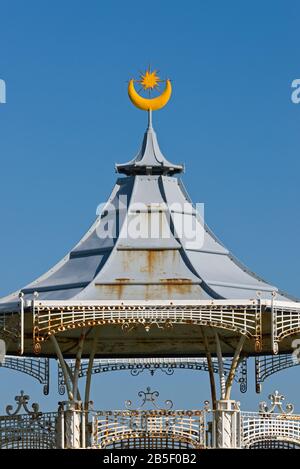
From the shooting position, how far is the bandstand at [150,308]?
7800cm

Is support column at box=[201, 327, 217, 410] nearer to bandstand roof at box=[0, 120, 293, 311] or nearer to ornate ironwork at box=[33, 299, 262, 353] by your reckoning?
bandstand roof at box=[0, 120, 293, 311]

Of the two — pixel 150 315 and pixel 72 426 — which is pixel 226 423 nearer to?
pixel 150 315

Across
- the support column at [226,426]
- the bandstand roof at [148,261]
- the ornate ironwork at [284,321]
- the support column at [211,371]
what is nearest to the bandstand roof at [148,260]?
the bandstand roof at [148,261]

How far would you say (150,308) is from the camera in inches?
3061

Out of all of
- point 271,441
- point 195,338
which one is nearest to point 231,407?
point 271,441

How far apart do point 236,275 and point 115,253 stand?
13.5ft

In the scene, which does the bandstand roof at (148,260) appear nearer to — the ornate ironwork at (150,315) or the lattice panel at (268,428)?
the ornate ironwork at (150,315)

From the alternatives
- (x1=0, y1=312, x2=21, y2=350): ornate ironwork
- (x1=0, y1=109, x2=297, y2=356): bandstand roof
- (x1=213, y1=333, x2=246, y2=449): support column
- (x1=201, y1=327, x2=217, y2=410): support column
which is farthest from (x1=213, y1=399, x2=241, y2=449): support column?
(x1=0, y1=312, x2=21, y2=350): ornate ironwork

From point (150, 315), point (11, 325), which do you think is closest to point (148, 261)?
point (150, 315)

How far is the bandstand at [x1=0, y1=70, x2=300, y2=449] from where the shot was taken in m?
78.0
